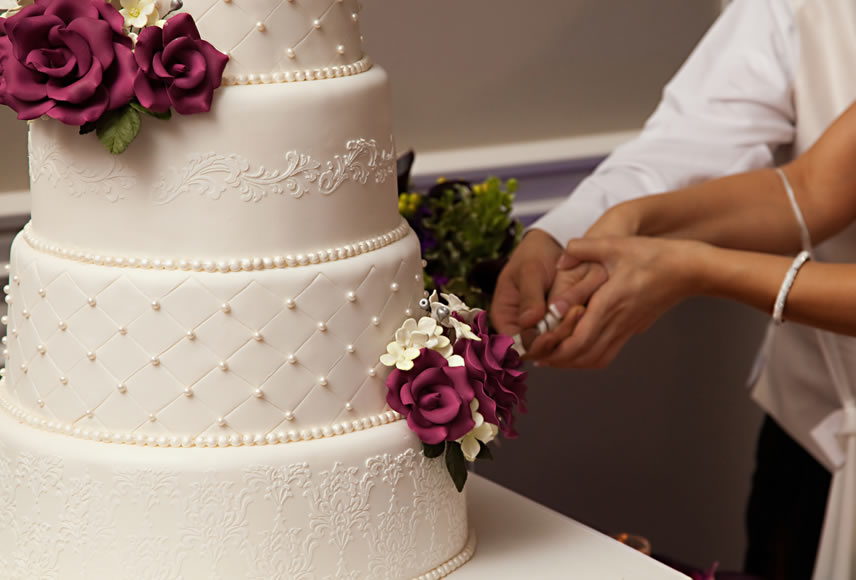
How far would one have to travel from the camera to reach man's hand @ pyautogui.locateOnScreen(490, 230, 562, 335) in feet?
5.43

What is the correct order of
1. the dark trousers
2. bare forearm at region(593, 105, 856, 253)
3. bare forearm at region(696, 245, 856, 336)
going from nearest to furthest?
bare forearm at region(696, 245, 856, 336) → bare forearm at region(593, 105, 856, 253) → the dark trousers

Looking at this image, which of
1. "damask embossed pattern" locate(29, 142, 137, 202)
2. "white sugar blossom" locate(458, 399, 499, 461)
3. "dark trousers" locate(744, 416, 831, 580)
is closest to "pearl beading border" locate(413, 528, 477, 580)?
"white sugar blossom" locate(458, 399, 499, 461)

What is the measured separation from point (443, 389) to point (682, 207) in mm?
852

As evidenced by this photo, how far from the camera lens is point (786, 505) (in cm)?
231

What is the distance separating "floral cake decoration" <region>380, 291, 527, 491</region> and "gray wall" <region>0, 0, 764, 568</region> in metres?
1.26

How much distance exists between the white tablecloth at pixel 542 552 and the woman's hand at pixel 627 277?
1.16 feet

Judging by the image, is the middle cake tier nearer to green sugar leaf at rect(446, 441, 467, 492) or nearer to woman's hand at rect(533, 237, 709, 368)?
green sugar leaf at rect(446, 441, 467, 492)

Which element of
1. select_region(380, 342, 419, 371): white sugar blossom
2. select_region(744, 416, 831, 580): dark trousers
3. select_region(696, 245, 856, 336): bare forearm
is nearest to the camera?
select_region(380, 342, 419, 371): white sugar blossom

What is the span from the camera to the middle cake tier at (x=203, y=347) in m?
1.06

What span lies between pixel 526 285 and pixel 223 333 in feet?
2.36

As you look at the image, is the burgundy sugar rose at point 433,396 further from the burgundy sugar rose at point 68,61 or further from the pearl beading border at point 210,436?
the burgundy sugar rose at point 68,61

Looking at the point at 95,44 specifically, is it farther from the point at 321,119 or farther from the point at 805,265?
the point at 805,265

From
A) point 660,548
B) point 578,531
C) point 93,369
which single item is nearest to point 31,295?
point 93,369

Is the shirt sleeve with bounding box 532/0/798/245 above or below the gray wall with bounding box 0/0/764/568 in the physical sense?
above
